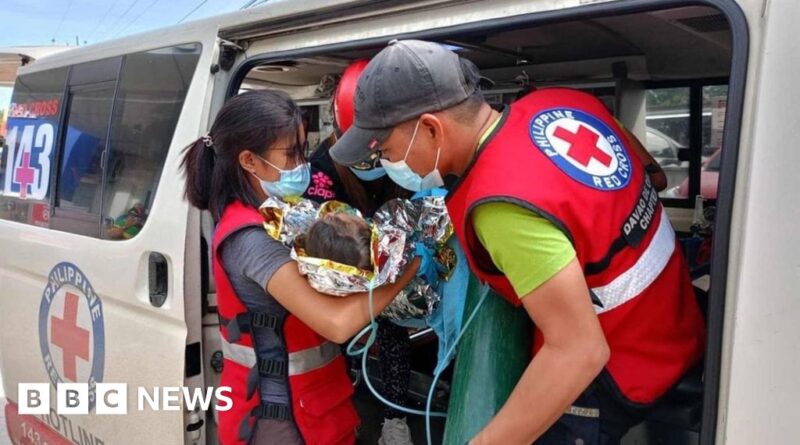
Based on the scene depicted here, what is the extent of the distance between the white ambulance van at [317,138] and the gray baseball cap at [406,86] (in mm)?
172

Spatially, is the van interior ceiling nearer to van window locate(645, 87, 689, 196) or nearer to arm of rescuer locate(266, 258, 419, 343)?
van window locate(645, 87, 689, 196)

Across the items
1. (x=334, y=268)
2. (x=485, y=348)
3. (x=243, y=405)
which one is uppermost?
Result: (x=334, y=268)

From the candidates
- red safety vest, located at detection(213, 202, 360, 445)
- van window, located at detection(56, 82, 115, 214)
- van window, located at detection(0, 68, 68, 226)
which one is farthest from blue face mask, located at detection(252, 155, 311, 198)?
van window, located at detection(0, 68, 68, 226)

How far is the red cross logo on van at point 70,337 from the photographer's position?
2.32 m

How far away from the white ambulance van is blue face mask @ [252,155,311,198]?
0.33m

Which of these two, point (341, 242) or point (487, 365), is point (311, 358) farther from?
point (487, 365)

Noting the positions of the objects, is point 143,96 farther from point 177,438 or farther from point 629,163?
point 629,163

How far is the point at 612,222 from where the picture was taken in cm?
115

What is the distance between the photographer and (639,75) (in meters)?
2.57

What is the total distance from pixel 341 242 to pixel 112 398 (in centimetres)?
128

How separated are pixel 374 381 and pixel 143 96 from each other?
1.38m

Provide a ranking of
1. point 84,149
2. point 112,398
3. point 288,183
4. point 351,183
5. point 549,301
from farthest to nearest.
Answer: point 84,149 < point 112,398 < point 351,183 < point 288,183 < point 549,301

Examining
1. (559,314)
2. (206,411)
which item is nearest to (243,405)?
(206,411)

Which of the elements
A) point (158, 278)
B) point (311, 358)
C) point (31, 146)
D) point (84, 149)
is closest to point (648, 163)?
point (311, 358)
